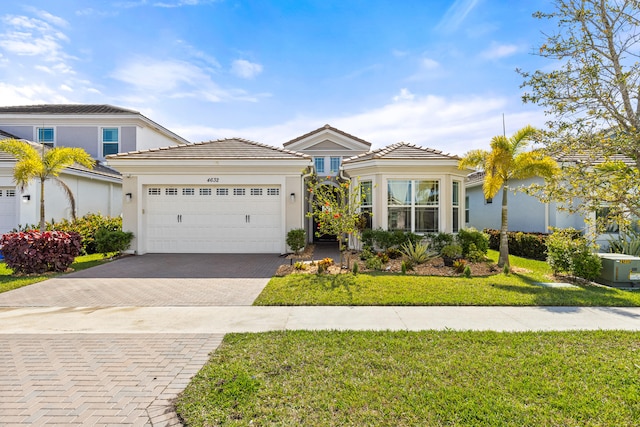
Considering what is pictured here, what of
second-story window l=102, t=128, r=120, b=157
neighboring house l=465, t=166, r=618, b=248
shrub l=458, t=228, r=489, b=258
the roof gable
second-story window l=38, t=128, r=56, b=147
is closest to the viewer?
shrub l=458, t=228, r=489, b=258

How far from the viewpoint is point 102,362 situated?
3.87 meters

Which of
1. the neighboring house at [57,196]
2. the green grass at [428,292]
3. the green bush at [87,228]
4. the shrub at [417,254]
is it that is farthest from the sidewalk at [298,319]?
the neighboring house at [57,196]

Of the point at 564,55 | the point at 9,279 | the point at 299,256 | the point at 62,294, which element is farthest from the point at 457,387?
the point at 9,279

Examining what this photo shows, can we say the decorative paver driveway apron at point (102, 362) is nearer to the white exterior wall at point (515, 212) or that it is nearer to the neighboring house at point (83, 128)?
the white exterior wall at point (515, 212)

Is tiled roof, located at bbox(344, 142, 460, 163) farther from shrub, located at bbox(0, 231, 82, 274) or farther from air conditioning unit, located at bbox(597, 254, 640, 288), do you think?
shrub, located at bbox(0, 231, 82, 274)

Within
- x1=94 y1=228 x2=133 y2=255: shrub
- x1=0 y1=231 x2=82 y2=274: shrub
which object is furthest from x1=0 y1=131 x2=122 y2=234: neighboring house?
x1=0 y1=231 x2=82 y2=274: shrub

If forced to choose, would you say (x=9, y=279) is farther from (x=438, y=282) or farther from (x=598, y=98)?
(x=598, y=98)

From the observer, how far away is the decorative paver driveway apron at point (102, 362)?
2.94 meters

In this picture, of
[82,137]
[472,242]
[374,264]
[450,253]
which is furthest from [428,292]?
[82,137]

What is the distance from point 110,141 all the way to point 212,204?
10878mm

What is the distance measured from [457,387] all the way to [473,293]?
4.20m

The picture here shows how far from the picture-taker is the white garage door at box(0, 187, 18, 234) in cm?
1277

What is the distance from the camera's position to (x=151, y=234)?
41.0 ft

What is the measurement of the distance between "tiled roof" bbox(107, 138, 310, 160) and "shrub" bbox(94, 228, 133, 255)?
3.05 m
